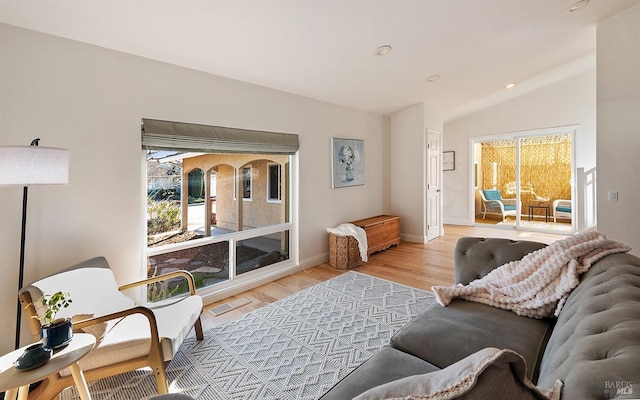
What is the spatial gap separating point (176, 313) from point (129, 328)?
0.94 ft

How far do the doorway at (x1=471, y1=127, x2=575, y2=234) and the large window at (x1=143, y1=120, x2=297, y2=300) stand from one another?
17.8 feet

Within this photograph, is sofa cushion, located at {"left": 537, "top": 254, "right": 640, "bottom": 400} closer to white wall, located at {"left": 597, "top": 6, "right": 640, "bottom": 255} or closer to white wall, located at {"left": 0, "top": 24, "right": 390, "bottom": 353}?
white wall, located at {"left": 597, "top": 6, "right": 640, "bottom": 255}

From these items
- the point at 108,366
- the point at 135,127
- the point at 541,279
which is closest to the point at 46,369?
the point at 108,366

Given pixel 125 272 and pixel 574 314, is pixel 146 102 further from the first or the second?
pixel 574 314

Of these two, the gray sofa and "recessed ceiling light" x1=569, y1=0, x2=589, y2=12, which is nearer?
the gray sofa

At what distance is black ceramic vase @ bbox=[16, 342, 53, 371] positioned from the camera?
125 centimetres

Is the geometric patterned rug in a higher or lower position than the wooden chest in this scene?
lower

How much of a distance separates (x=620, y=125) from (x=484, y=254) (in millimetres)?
2700

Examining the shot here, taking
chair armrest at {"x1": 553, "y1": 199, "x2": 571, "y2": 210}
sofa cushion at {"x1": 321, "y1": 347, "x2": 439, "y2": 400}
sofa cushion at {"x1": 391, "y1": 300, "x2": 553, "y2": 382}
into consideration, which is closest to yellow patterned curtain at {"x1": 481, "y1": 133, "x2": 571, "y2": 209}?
chair armrest at {"x1": 553, "y1": 199, "x2": 571, "y2": 210}

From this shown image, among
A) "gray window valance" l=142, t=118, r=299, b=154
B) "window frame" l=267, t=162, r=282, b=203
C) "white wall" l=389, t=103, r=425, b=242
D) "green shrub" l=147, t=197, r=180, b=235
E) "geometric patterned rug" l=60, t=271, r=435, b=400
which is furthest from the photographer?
"white wall" l=389, t=103, r=425, b=242

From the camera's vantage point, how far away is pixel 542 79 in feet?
17.3

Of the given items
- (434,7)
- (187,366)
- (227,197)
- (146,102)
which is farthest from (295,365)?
(434,7)

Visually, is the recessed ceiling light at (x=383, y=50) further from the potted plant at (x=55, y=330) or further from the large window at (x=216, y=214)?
the potted plant at (x=55, y=330)

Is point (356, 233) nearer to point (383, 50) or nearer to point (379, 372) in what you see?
point (383, 50)
